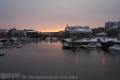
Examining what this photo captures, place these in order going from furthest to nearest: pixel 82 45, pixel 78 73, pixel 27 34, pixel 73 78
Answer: pixel 27 34 < pixel 82 45 < pixel 78 73 < pixel 73 78

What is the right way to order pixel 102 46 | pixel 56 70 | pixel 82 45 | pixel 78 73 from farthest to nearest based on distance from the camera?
pixel 82 45 → pixel 102 46 → pixel 56 70 → pixel 78 73

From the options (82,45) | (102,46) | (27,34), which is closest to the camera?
(102,46)

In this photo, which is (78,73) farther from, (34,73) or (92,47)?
(92,47)

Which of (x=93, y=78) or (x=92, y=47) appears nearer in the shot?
(x=93, y=78)

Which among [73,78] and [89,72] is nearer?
[73,78]

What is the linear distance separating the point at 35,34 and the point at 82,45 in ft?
213

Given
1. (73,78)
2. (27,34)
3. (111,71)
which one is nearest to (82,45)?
(111,71)

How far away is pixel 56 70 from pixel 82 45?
91.0ft

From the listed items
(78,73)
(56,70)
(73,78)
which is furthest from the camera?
(56,70)

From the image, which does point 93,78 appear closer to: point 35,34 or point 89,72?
point 89,72

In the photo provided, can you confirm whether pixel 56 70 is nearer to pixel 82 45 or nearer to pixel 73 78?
pixel 73 78

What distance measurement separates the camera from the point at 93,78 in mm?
16875

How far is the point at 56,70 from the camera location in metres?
20.0

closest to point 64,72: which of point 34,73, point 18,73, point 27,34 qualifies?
point 34,73
